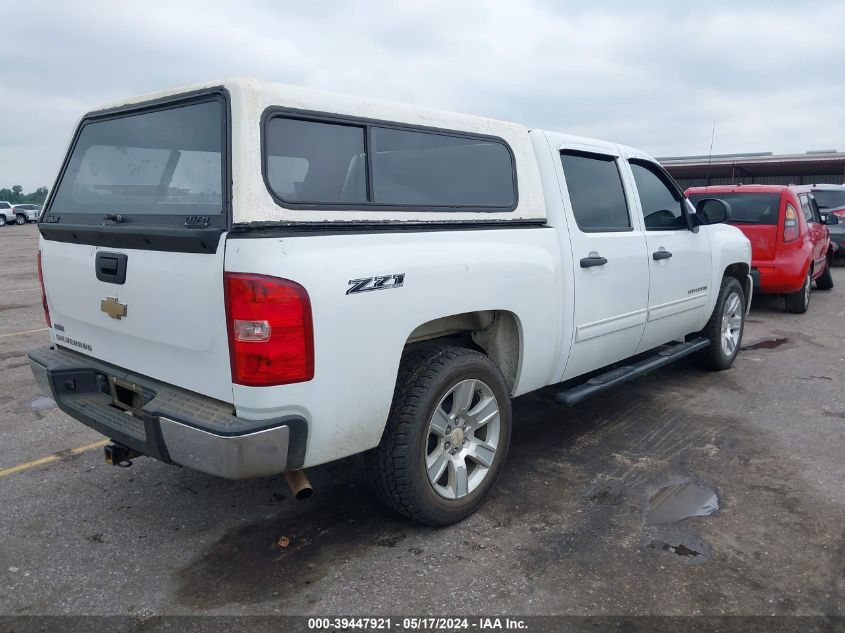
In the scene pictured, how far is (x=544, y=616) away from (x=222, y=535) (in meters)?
1.60

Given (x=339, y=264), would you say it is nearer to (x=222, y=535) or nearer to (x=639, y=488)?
(x=222, y=535)

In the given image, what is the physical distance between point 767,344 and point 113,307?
22.2 feet

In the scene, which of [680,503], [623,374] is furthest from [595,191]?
[680,503]

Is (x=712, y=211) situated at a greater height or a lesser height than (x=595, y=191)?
lesser

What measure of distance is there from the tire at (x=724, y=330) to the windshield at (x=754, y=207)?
295 cm

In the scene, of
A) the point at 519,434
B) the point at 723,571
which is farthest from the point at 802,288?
the point at 723,571

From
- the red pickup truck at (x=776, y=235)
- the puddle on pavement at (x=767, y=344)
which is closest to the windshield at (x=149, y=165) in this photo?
the puddle on pavement at (x=767, y=344)

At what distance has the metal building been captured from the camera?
30125mm

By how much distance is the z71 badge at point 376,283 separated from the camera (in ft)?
8.77

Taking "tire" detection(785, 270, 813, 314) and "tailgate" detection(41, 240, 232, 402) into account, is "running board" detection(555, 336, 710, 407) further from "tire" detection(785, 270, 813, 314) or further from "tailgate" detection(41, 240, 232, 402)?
"tire" detection(785, 270, 813, 314)

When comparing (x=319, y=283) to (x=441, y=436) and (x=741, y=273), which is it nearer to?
(x=441, y=436)

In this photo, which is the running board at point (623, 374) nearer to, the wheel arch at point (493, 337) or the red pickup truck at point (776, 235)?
the wheel arch at point (493, 337)

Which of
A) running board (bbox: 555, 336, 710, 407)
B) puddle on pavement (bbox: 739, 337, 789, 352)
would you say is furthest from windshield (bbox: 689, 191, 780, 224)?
running board (bbox: 555, 336, 710, 407)

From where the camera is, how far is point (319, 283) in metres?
2.57
